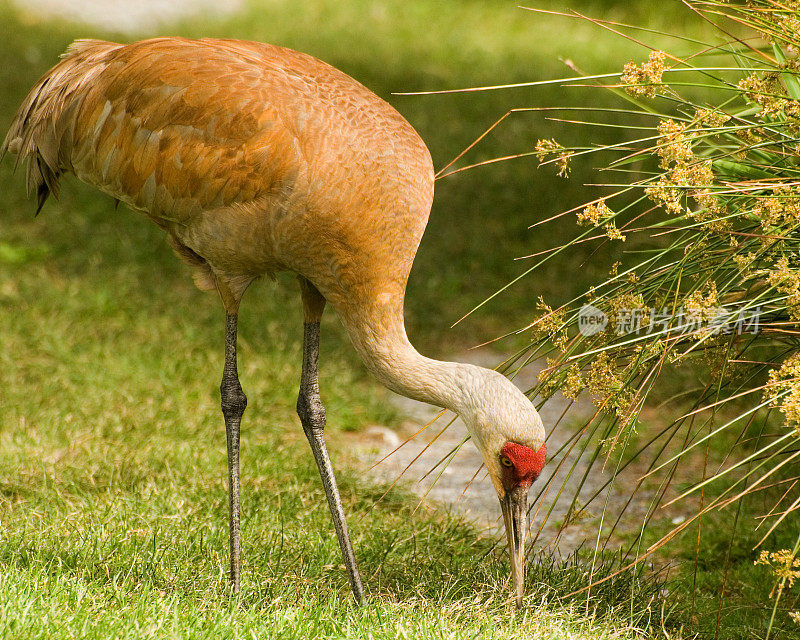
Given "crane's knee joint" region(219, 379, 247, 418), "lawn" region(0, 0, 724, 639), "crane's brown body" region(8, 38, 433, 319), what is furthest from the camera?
"crane's knee joint" region(219, 379, 247, 418)

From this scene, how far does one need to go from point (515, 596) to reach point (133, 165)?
2203mm

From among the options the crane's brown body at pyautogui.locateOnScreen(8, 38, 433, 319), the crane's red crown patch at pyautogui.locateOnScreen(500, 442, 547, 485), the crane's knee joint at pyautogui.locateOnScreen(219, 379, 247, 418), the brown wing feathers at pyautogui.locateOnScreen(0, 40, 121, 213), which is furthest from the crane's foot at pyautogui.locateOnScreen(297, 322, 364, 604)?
the brown wing feathers at pyautogui.locateOnScreen(0, 40, 121, 213)

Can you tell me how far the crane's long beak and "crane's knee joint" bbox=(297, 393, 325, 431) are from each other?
984 mm

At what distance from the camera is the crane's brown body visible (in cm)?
366

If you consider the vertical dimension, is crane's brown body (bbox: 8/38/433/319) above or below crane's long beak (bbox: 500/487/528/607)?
above

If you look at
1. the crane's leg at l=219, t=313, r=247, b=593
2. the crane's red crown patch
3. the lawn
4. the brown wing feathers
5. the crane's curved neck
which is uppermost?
the brown wing feathers

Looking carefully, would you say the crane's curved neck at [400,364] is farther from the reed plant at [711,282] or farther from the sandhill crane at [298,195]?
the reed plant at [711,282]

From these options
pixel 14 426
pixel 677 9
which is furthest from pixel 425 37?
pixel 14 426

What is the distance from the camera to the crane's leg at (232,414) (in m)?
3.81

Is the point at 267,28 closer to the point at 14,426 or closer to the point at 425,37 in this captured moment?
the point at 425,37

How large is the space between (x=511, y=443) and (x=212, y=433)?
2283mm

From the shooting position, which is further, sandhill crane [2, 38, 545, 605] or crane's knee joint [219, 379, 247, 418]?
crane's knee joint [219, 379, 247, 418]

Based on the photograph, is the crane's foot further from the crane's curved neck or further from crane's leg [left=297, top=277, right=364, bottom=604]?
the crane's curved neck

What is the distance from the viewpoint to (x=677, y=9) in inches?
475
